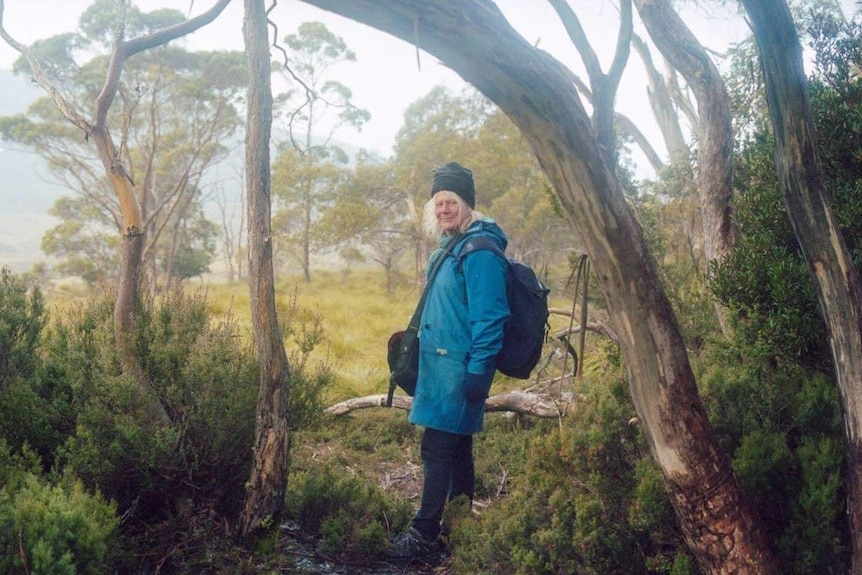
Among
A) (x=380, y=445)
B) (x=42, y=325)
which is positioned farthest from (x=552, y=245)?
(x=42, y=325)

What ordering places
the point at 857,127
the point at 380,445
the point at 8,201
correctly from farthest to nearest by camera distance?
the point at 8,201, the point at 380,445, the point at 857,127

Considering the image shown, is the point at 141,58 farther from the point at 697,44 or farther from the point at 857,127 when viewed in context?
the point at 857,127

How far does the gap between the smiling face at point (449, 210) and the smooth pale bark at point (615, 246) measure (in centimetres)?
107

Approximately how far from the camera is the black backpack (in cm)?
310

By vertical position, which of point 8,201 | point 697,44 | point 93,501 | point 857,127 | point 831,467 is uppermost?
point 8,201

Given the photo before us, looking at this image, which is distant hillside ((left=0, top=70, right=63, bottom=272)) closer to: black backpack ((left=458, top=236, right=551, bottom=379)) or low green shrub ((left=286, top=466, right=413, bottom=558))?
low green shrub ((left=286, top=466, right=413, bottom=558))

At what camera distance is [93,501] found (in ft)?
8.55

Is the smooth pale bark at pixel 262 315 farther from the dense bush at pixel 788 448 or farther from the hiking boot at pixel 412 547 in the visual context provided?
the dense bush at pixel 788 448

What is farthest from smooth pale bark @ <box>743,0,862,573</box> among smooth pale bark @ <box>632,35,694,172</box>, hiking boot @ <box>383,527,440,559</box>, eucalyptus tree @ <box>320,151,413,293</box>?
eucalyptus tree @ <box>320,151,413,293</box>

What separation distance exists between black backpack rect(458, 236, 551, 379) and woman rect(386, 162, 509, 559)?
6 centimetres

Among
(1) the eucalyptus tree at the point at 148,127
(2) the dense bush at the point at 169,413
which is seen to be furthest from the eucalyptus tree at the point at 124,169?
(1) the eucalyptus tree at the point at 148,127

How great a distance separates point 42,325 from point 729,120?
15.8ft

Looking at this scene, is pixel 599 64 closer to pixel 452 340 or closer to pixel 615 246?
pixel 615 246

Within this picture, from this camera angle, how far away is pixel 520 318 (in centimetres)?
314
